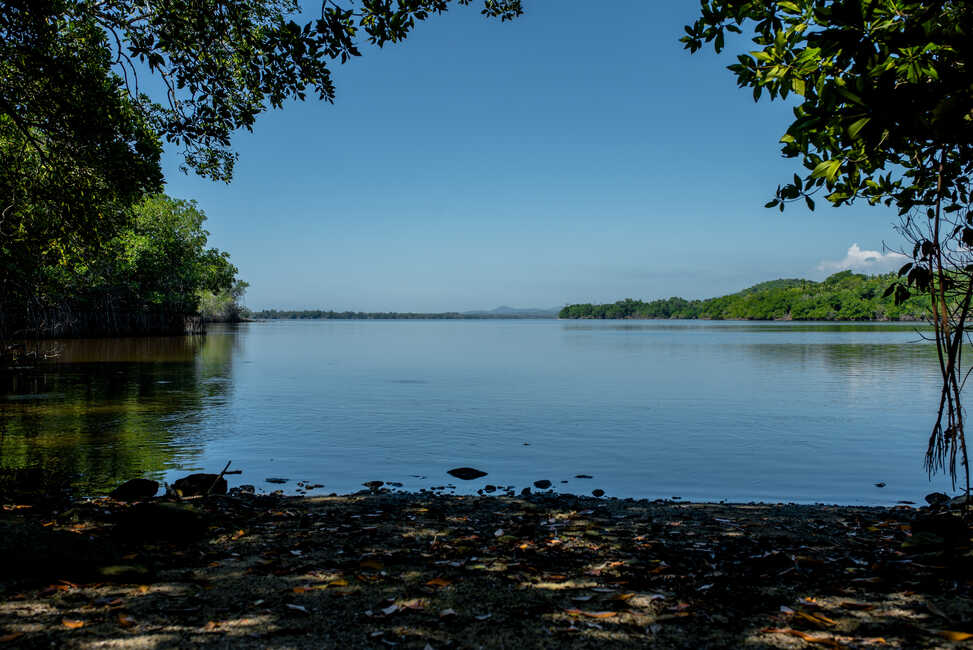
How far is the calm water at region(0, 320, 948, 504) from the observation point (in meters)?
11.8

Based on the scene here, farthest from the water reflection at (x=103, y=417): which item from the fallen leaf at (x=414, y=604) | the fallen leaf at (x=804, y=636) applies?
the fallen leaf at (x=804, y=636)

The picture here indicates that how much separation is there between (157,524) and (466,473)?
6.41m

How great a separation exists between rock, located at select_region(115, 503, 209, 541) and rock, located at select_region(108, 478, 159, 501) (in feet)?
7.64

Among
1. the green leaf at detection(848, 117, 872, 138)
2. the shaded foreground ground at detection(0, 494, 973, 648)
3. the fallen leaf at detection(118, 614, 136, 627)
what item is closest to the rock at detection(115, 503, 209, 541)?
the shaded foreground ground at detection(0, 494, 973, 648)

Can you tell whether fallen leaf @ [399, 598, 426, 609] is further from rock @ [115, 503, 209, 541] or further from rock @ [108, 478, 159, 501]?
rock @ [108, 478, 159, 501]

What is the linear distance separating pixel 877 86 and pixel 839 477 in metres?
10.6

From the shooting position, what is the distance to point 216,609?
4637 mm

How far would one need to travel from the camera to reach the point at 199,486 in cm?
910

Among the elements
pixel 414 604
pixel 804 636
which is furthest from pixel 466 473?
pixel 804 636

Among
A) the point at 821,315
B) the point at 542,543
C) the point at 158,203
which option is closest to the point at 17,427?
the point at 542,543

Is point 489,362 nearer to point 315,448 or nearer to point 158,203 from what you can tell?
point 315,448

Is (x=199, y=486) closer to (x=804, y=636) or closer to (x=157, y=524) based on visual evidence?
(x=157, y=524)

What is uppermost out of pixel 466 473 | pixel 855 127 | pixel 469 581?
pixel 855 127

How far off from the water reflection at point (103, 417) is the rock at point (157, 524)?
416 centimetres
